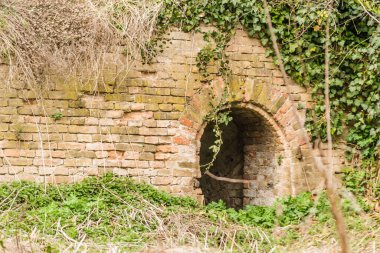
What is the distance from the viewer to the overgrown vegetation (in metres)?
5.61

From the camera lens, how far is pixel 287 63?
24.1ft

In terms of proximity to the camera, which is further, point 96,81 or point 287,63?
point 287,63

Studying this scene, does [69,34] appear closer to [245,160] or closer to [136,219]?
[136,219]

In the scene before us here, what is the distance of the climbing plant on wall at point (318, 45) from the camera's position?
23.5ft

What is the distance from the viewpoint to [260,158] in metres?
7.91

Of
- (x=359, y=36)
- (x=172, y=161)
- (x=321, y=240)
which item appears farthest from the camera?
(x=359, y=36)

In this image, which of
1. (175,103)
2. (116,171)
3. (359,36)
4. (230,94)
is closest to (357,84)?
(359,36)

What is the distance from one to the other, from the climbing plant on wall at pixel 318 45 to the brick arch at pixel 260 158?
0.47m

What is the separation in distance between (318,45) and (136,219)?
3203 millimetres

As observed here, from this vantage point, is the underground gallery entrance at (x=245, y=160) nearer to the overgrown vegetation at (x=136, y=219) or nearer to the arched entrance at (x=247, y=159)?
the arched entrance at (x=247, y=159)

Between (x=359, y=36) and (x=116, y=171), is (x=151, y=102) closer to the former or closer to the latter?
→ (x=116, y=171)

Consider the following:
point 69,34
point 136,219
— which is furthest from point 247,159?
point 69,34

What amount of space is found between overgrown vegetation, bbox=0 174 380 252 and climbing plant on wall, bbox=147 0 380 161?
118 cm

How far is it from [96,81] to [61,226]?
1.82 metres
